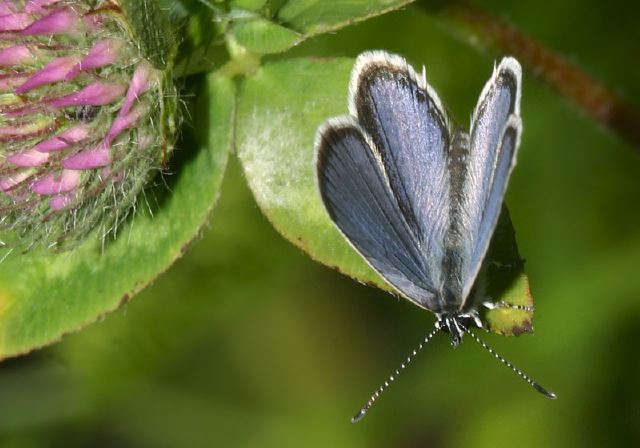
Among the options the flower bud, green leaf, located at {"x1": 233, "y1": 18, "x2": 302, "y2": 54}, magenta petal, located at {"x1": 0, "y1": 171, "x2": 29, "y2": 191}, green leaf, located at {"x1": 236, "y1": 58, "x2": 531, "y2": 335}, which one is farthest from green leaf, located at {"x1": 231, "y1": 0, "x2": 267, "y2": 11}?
magenta petal, located at {"x1": 0, "y1": 171, "x2": 29, "y2": 191}

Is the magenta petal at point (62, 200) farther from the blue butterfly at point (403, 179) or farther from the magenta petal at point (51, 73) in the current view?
the blue butterfly at point (403, 179)

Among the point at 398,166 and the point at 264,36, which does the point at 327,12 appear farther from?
the point at 398,166

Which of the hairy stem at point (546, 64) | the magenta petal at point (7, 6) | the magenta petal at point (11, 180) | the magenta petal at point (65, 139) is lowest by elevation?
the magenta petal at point (11, 180)

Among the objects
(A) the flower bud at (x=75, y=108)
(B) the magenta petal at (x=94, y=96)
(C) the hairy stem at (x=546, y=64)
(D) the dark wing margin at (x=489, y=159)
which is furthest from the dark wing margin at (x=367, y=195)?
(C) the hairy stem at (x=546, y=64)

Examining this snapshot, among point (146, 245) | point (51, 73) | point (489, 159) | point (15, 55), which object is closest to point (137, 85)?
point (51, 73)

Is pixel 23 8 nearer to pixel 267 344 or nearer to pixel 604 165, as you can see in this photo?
pixel 267 344

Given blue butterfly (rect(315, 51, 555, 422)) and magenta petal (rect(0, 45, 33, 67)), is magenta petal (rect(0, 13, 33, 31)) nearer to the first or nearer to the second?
magenta petal (rect(0, 45, 33, 67))
